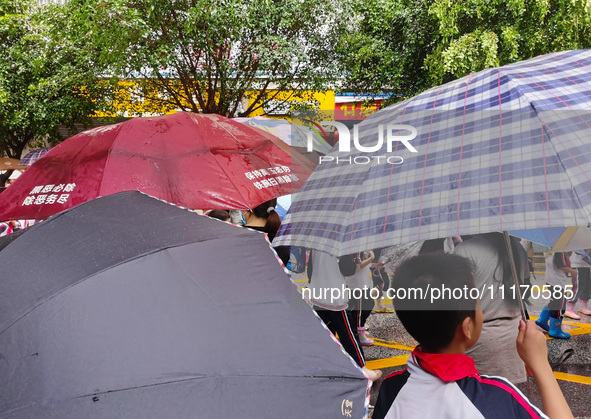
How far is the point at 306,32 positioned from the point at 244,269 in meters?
10.7

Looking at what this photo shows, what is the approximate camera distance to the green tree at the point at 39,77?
12562mm

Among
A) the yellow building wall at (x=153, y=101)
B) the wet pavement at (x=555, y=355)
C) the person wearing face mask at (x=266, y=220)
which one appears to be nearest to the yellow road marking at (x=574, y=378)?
the wet pavement at (x=555, y=355)

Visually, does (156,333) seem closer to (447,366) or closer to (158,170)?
(447,366)

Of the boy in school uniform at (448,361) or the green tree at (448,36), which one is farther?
the green tree at (448,36)

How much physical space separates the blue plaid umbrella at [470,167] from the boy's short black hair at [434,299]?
0.45ft

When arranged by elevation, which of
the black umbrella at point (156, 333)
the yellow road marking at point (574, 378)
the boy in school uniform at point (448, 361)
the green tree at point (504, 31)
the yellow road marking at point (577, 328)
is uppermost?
the green tree at point (504, 31)

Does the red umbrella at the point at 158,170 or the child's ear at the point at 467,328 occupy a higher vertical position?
the red umbrella at the point at 158,170

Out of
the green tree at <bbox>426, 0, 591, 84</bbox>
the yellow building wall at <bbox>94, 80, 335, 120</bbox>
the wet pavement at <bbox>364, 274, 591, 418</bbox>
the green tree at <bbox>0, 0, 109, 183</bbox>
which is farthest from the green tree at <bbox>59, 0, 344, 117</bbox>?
the wet pavement at <bbox>364, 274, 591, 418</bbox>

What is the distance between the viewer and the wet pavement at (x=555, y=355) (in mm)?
4287

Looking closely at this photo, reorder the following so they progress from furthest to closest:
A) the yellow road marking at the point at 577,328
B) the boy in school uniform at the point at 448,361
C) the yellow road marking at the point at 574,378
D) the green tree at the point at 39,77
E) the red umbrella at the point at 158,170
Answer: the green tree at the point at 39,77
the yellow road marking at the point at 577,328
the yellow road marking at the point at 574,378
the red umbrella at the point at 158,170
the boy in school uniform at the point at 448,361

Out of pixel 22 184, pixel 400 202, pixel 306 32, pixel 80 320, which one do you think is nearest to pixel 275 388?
pixel 80 320

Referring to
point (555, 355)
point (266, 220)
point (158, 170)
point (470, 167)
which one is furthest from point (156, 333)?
point (555, 355)

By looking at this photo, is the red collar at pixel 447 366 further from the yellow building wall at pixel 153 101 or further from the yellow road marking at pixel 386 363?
the yellow building wall at pixel 153 101

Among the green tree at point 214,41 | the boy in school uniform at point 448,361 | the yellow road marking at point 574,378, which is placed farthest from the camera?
the green tree at point 214,41
